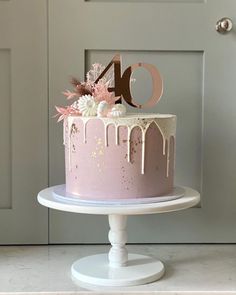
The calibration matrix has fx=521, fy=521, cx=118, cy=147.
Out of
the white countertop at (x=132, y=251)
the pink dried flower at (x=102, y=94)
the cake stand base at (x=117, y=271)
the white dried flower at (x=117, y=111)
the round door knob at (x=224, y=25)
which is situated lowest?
the white countertop at (x=132, y=251)

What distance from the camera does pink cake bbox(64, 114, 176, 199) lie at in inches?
43.8

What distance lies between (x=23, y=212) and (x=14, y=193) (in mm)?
59

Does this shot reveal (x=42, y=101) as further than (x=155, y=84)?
Yes

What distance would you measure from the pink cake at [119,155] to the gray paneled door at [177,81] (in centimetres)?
30

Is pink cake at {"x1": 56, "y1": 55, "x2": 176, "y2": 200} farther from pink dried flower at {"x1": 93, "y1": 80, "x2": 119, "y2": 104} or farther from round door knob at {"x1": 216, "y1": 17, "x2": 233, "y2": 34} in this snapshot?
round door knob at {"x1": 216, "y1": 17, "x2": 233, "y2": 34}

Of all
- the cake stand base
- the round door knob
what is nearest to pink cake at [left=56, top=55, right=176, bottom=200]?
the cake stand base

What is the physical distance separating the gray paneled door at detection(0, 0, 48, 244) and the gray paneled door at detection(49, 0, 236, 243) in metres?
0.03

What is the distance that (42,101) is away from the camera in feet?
4.70

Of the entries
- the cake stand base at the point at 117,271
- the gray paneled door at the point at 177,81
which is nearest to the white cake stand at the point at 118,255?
the cake stand base at the point at 117,271

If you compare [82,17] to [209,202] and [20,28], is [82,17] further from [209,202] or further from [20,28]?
[209,202]

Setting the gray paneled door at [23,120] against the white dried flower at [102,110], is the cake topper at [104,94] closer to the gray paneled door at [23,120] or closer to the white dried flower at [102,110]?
the white dried flower at [102,110]

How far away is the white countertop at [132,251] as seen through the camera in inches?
44.4

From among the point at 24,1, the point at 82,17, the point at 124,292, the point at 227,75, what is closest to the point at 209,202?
the point at 227,75

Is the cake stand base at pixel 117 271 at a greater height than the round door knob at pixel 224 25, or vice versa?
the round door knob at pixel 224 25
